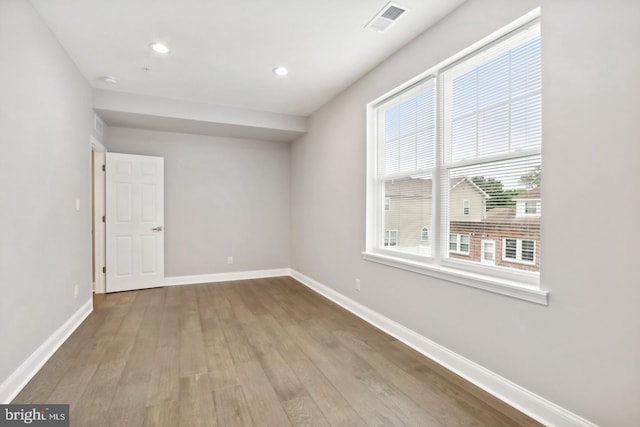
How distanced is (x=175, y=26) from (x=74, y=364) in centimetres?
280

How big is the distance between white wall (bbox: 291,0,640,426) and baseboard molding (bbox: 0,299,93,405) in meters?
2.94

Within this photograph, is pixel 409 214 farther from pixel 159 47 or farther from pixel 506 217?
pixel 159 47

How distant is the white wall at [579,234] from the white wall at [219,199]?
150 inches

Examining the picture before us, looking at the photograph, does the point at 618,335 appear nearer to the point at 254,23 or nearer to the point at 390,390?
the point at 390,390

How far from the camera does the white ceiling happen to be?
2363mm

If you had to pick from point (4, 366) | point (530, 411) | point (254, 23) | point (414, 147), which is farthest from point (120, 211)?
point (530, 411)

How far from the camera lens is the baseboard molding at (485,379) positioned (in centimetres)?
173

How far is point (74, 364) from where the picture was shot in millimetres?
2457

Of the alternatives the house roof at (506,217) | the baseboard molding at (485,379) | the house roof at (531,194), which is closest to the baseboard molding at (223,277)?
the baseboard molding at (485,379)

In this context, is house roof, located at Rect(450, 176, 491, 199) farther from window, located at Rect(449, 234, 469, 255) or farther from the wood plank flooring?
the wood plank flooring

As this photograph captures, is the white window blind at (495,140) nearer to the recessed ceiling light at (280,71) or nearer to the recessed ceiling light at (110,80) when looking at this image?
the recessed ceiling light at (280,71)

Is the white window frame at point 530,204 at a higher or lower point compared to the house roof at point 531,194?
lower

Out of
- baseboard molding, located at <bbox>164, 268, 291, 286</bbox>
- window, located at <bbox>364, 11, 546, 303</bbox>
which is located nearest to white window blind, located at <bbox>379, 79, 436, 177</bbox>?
window, located at <bbox>364, 11, 546, 303</bbox>

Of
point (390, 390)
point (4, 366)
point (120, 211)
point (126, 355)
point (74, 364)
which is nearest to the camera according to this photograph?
point (4, 366)
